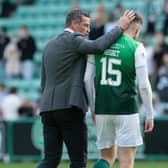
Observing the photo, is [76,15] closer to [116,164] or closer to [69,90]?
[69,90]

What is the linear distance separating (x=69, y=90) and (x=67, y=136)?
0.52m

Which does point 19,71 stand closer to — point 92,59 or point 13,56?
point 13,56

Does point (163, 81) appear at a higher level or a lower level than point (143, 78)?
lower

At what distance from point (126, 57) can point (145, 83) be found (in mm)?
355

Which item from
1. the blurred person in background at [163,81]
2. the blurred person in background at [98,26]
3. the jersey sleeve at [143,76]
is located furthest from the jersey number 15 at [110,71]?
the blurred person in background at [98,26]

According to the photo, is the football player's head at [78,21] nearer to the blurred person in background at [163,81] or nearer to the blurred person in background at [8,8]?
the blurred person in background at [163,81]

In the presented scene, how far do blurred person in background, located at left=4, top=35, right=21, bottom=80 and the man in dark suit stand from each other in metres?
12.9

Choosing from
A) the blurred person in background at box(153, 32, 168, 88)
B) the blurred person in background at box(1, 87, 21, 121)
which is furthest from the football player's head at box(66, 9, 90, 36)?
the blurred person in background at box(153, 32, 168, 88)

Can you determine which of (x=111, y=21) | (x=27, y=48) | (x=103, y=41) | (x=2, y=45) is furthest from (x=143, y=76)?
(x=2, y=45)

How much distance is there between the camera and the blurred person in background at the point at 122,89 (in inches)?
396

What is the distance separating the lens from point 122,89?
10125mm

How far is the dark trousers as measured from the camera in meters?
10.2

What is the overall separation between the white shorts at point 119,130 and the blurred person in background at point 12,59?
12938mm

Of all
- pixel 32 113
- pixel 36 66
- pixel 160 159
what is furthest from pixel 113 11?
pixel 160 159
